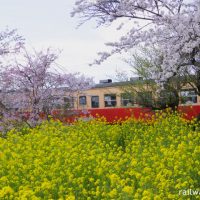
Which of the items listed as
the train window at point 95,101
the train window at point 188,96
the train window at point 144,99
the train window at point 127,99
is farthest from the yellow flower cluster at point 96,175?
the train window at point 95,101

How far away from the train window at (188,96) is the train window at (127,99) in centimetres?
216

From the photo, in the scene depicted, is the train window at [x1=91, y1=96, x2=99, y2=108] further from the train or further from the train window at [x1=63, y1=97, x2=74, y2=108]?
the train window at [x1=63, y1=97, x2=74, y2=108]

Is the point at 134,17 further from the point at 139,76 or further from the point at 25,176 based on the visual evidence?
the point at 25,176

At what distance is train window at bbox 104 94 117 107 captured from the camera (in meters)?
21.3

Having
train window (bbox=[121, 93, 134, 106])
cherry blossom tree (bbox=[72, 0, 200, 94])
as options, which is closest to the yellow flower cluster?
cherry blossom tree (bbox=[72, 0, 200, 94])

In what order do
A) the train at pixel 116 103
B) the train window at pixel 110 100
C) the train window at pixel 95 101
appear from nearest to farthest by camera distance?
the train at pixel 116 103 → the train window at pixel 110 100 → the train window at pixel 95 101

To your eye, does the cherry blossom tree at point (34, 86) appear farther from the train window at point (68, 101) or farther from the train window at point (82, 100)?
the train window at point (82, 100)

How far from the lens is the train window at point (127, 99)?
19703 millimetres

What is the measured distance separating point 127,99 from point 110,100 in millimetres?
1515

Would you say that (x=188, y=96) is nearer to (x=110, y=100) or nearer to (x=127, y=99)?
(x=127, y=99)

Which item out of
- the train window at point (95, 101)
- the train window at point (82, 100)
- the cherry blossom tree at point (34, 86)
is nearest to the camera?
the cherry blossom tree at point (34, 86)

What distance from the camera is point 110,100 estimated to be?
847 inches

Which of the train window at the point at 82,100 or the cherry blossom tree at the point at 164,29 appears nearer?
the cherry blossom tree at the point at 164,29

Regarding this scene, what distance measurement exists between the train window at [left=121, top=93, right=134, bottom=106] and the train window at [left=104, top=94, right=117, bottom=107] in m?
0.63
